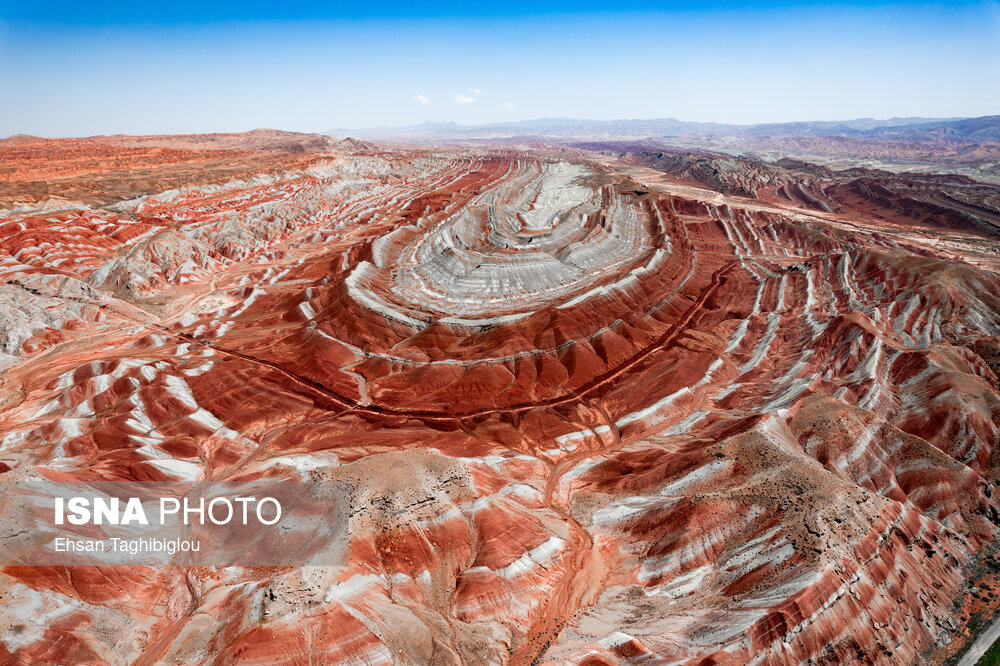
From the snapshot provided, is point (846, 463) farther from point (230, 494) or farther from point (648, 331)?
point (230, 494)

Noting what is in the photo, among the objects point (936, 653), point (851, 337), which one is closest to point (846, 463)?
point (936, 653)

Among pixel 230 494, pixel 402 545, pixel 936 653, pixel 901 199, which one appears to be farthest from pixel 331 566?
pixel 901 199

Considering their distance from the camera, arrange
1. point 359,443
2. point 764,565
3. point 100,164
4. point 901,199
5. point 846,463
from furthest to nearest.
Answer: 1. point 100,164
2. point 901,199
3. point 359,443
4. point 846,463
5. point 764,565

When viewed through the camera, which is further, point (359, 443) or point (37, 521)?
point (359, 443)

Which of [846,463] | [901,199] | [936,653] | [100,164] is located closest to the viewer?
[936,653]


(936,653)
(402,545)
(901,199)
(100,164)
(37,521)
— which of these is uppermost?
(100,164)

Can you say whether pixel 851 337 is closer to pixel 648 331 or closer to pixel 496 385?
pixel 648 331

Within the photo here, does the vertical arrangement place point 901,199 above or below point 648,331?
above
